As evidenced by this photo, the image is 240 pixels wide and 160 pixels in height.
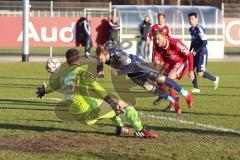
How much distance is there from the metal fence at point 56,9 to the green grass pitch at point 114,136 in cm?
2224

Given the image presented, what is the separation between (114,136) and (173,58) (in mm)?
3821

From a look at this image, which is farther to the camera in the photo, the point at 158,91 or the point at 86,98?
the point at 158,91

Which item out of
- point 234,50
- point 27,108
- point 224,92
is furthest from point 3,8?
point 27,108

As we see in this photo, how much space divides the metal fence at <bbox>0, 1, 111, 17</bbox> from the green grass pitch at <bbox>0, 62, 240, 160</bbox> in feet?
73.0

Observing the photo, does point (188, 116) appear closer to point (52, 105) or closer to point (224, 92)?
point (52, 105)

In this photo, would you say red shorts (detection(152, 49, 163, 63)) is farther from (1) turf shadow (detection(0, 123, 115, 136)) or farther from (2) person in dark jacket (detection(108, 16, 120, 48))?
(2) person in dark jacket (detection(108, 16, 120, 48))

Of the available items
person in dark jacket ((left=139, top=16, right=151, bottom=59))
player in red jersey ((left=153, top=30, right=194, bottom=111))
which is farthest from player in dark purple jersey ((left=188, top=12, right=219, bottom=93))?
person in dark jacket ((left=139, top=16, right=151, bottom=59))

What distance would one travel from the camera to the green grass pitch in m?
8.09

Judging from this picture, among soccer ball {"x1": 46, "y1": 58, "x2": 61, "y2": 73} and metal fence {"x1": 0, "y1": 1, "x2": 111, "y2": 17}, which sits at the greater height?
metal fence {"x1": 0, "y1": 1, "x2": 111, "y2": 17}

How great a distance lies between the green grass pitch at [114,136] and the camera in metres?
8.09

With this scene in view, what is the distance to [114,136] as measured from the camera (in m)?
9.55

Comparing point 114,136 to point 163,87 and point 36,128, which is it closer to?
point 36,128

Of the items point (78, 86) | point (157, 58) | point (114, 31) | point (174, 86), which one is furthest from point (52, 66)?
point (114, 31)

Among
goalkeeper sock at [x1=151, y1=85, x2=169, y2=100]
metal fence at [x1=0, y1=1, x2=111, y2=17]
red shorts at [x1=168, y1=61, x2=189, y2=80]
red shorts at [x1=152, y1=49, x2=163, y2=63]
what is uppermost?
metal fence at [x1=0, y1=1, x2=111, y2=17]
